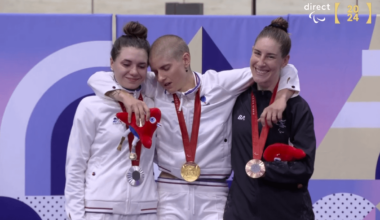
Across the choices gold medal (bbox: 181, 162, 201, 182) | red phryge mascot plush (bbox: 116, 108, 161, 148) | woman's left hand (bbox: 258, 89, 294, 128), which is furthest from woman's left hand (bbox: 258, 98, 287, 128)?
red phryge mascot plush (bbox: 116, 108, 161, 148)

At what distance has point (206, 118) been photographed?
2.74 meters

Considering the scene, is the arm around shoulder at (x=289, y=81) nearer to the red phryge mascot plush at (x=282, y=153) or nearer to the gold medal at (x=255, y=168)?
the red phryge mascot plush at (x=282, y=153)

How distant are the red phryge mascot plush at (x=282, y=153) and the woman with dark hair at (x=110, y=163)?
0.71 meters

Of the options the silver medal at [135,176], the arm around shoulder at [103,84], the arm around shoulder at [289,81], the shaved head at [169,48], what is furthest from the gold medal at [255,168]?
the arm around shoulder at [103,84]

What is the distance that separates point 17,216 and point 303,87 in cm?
290

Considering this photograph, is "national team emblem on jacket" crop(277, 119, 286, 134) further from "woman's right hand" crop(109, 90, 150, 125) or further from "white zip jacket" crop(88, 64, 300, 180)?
"woman's right hand" crop(109, 90, 150, 125)

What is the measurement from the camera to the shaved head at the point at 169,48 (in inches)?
106

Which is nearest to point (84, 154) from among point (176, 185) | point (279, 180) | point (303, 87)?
point (176, 185)

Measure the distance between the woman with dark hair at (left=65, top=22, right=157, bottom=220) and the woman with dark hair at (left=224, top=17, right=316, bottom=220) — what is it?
0.54 metres

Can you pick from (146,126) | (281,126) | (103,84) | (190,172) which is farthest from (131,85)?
(281,126)

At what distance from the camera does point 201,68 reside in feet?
13.5

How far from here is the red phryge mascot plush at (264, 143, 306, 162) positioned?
2.44 m

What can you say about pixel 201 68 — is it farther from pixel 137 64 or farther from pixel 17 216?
pixel 17 216

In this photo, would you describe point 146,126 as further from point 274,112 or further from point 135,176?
point 274,112
